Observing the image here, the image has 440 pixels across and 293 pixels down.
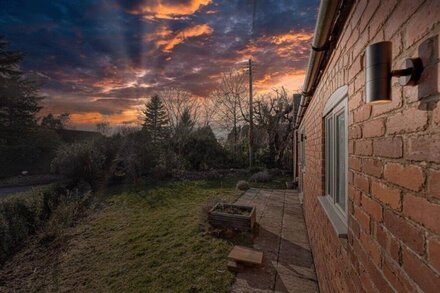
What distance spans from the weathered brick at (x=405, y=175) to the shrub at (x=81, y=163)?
42.9ft

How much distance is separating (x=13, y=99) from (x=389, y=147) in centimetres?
2699

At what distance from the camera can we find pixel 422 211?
74cm

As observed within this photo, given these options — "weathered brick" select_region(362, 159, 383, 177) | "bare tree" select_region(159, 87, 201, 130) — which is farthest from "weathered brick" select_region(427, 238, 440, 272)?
"bare tree" select_region(159, 87, 201, 130)

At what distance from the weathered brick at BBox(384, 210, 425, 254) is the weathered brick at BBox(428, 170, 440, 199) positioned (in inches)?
5.7

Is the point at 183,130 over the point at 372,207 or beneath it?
over

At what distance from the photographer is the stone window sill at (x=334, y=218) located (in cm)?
182

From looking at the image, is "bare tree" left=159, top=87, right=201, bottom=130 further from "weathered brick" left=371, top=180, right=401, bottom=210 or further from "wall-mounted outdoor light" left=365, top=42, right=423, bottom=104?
"wall-mounted outdoor light" left=365, top=42, right=423, bottom=104

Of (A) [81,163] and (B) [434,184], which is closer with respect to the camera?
(B) [434,184]

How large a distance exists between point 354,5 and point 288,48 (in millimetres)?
4293

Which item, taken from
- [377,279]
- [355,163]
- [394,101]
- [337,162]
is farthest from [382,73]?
[337,162]

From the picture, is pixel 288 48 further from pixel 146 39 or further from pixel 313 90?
pixel 146 39

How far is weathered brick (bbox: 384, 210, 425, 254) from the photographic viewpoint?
0.76 metres

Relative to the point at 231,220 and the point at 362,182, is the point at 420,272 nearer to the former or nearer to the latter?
the point at 362,182

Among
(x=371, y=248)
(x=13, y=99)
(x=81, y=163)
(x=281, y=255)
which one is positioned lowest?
(x=281, y=255)
